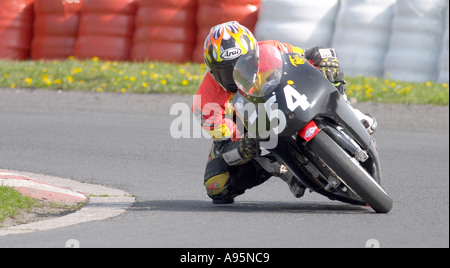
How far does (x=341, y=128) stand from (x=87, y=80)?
8.33 m

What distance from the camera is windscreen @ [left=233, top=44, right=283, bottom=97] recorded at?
17.3 feet

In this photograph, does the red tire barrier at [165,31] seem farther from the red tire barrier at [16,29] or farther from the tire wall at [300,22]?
the red tire barrier at [16,29]

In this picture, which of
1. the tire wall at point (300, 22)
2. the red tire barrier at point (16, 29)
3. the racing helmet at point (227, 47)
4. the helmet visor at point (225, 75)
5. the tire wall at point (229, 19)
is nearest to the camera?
the racing helmet at point (227, 47)

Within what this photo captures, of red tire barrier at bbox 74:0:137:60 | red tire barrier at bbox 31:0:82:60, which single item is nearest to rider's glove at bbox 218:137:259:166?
red tire barrier at bbox 74:0:137:60

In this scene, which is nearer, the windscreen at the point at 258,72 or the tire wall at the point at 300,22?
the windscreen at the point at 258,72

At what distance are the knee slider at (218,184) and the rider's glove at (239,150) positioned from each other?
282mm

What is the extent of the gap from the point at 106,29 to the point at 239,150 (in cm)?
987

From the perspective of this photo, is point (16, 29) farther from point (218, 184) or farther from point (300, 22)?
point (218, 184)

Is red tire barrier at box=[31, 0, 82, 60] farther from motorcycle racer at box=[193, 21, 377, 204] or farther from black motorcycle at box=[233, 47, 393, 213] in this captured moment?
black motorcycle at box=[233, 47, 393, 213]

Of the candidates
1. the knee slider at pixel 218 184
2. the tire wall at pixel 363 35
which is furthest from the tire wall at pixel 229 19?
the knee slider at pixel 218 184

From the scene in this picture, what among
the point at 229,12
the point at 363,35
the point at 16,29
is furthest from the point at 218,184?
the point at 16,29

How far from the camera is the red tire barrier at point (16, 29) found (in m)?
15.9

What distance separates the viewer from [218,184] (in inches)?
246

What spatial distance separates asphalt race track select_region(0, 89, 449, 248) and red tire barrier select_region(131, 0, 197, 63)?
102 inches
